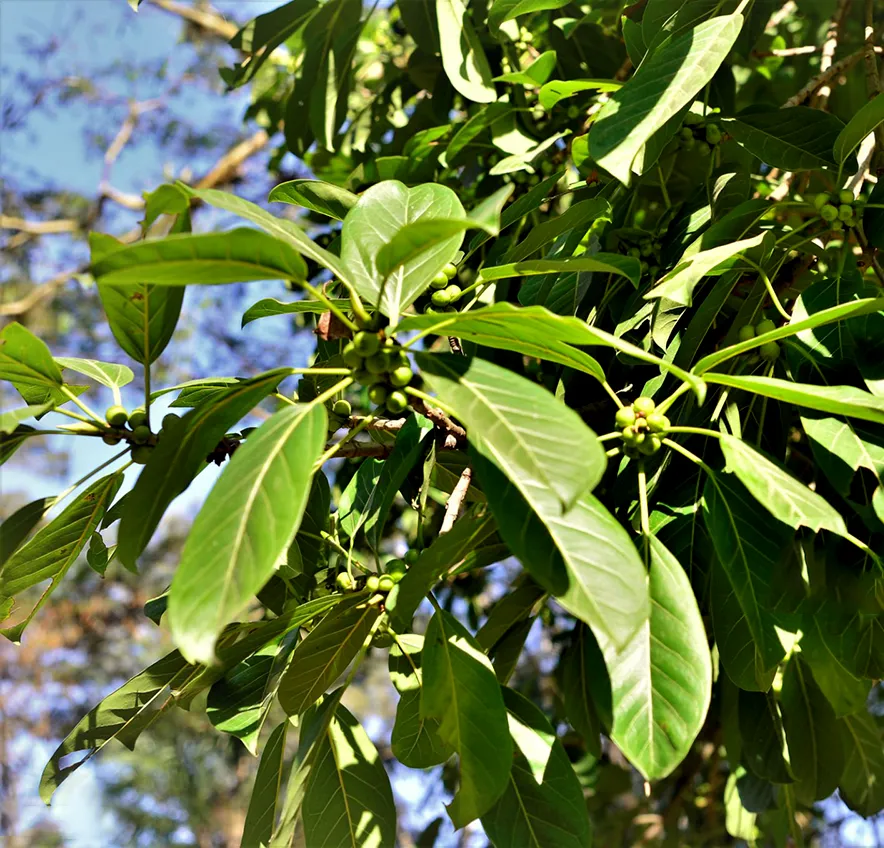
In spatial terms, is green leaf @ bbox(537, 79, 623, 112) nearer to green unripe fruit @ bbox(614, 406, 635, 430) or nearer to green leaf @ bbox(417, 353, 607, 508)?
green unripe fruit @ bbox(614, 406, 635, 430)

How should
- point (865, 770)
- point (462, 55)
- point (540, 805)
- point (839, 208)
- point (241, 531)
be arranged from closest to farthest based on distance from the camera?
point (241, 531) → point (540, 805) → point (839, 208) → point (865, 770) → point (462, 55)

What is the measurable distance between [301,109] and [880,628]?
5.37 feet

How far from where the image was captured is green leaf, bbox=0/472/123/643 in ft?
3.44

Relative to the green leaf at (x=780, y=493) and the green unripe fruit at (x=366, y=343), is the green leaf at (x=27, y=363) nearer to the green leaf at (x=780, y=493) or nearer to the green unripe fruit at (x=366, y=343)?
the green unripe fruit at (x=366, y=343)

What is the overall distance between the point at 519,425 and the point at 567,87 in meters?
0.92

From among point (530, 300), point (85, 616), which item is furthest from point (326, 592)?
point (85, 616)

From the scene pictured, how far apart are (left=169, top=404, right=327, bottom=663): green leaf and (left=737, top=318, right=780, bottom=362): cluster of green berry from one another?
58cm

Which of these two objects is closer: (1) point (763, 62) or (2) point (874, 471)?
(2) point (874, 471)

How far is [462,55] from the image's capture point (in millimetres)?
1688

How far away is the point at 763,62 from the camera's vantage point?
226 centimetres

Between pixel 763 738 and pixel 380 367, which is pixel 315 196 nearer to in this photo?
pixel 380 367

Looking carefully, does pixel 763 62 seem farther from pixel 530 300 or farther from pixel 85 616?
pixel 85 616

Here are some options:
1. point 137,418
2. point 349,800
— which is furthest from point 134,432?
point 349,800

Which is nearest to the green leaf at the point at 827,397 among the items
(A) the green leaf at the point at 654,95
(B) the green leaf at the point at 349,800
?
(A) the green leaf at the point at 654,95
